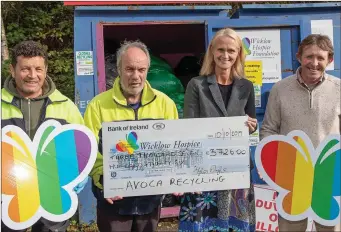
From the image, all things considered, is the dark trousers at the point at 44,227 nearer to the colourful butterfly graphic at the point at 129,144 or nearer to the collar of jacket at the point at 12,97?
the colourful butterfly graphic at the point at 129,144

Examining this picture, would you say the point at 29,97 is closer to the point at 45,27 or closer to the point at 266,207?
the point at 266,207

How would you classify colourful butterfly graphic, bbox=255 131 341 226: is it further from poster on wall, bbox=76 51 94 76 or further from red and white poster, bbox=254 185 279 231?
poster on wall, bbox=76 51 94 76

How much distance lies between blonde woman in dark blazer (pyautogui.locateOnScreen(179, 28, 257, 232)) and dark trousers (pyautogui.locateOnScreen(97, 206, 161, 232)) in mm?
195

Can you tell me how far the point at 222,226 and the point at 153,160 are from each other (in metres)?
0.59

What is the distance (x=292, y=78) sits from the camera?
Answer: 289 cm

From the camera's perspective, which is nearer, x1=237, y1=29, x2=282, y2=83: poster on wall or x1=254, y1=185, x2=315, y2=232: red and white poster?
x1=254, y1=185, x2=315, y2=232: red and white poster

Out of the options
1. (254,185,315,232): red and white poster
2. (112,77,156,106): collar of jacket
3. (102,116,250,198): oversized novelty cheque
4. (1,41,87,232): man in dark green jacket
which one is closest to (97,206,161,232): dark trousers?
(102,116,250,198): oversized novelty cheque

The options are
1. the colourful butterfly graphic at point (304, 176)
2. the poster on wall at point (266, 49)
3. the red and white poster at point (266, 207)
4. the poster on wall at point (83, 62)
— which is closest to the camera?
the colourful butterfly graphic at point (304, 176)

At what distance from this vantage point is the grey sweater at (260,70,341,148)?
2.73 metres

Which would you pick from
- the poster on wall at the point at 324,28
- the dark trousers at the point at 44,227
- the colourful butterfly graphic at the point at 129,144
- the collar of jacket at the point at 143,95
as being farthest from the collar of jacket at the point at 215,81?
the poster on wall at the point at 324,28

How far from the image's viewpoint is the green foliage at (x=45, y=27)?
262 inches

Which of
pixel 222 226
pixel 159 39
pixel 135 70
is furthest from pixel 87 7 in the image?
pixel 222 226

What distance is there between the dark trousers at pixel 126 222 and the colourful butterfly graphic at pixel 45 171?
227 mm

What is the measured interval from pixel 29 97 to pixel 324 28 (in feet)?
10.3
